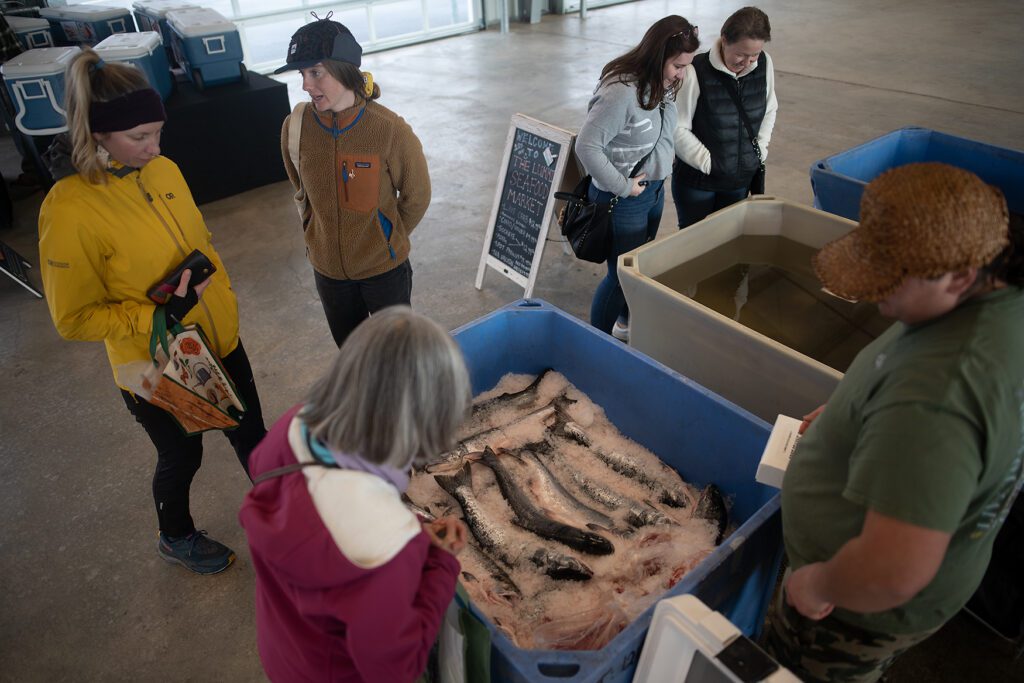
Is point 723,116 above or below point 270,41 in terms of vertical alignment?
above

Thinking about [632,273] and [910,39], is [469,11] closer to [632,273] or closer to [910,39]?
[910,39]

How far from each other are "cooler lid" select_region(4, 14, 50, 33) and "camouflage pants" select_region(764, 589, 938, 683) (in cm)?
765

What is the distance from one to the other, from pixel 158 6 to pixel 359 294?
222 inches

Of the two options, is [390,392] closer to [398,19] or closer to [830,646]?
[830,646]

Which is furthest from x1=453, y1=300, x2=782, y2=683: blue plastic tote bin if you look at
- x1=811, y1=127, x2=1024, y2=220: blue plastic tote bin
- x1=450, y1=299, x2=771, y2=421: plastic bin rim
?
x1=811, y1=127, x2=1024, y2=220: blue plastic tote bin

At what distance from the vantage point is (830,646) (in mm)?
1588

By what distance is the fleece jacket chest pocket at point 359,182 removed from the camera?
2570mm

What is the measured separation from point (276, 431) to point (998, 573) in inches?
96.4

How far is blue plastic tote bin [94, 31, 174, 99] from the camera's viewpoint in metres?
5.07

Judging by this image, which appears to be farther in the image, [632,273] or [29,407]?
[29,407]

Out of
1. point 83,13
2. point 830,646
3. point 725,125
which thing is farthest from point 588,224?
point 83,13

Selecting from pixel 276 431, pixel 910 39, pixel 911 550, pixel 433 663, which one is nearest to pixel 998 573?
pixel 911 550

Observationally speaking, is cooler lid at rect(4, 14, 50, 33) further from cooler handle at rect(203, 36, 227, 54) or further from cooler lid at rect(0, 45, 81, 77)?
cooler handle at rect(203, 36, 227, 54)

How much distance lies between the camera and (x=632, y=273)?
2.72m
